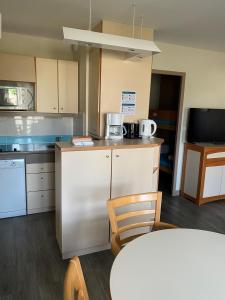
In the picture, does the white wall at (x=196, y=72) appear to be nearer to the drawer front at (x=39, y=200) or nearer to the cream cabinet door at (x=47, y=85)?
the cream cabinet door at (x=47, y=85)

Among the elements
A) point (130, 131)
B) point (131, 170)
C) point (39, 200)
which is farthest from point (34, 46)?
point (131, 170)

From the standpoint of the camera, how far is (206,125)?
3918 millimetres

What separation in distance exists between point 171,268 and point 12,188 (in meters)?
2.53

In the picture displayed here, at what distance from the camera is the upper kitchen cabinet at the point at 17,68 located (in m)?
3.02

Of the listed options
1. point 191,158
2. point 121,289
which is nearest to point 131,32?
point 191,158

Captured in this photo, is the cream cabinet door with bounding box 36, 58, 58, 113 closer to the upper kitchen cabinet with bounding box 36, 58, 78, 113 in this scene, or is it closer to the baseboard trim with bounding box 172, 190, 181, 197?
the upper kitchen cabinet with bounding box 36, 58, 78, 113

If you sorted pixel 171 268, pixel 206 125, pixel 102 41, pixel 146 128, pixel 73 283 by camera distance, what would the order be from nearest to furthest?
pixel 73 283 → pixel 171 268 → pixel 102 41 → pixel 146 128 → pixel 206 125

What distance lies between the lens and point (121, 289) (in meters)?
0.97

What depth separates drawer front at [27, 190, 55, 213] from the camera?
3.20m

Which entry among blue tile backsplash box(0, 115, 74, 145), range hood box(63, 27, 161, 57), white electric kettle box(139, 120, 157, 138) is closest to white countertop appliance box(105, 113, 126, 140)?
white electric kettle box(139, 120, 157, 138)

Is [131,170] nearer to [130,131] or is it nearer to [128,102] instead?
[130,131]

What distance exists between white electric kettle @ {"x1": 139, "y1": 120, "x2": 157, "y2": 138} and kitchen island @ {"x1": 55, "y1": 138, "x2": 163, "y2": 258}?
0.31m

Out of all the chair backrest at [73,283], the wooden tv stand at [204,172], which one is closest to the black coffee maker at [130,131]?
the wooden tv stand at [204,172]

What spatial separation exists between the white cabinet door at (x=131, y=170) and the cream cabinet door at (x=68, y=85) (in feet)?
4.73
